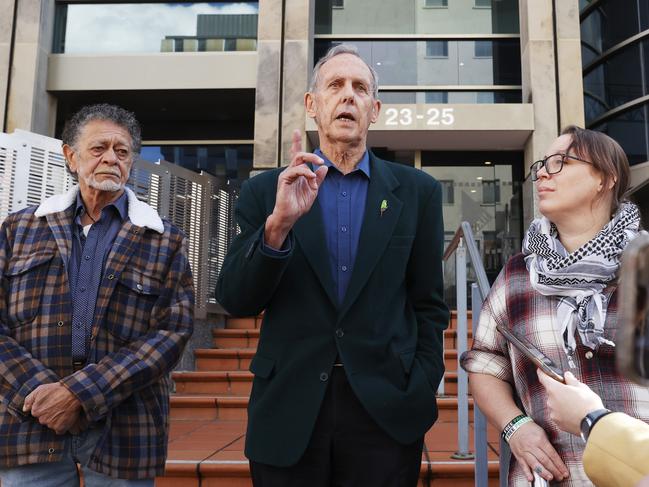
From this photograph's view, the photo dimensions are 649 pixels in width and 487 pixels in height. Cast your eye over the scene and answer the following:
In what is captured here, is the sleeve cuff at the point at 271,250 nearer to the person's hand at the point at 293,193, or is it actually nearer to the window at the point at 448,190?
the person's hand at the point at 293,193

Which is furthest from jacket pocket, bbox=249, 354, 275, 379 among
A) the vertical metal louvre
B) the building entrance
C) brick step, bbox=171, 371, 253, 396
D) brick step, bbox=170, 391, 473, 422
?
the building entrance

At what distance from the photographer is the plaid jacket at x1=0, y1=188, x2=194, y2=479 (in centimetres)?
190

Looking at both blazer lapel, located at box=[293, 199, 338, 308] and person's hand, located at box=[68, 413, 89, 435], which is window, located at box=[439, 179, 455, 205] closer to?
blazer lapel, located at box=[293, 199, 338, 308]

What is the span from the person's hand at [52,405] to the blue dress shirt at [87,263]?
15cm

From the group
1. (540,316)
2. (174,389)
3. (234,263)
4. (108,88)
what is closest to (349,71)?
(234,263)

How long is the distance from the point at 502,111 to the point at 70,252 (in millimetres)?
7988

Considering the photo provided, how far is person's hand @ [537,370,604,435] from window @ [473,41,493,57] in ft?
31.7

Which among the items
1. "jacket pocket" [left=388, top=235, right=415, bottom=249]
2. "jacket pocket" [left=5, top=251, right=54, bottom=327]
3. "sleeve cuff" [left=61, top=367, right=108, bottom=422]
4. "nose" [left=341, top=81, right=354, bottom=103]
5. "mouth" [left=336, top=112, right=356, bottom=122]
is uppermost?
"nose" [left=341, top=81, right=354, bottom=103]

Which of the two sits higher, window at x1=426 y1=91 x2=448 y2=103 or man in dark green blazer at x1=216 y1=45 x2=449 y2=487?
window at x1=426 y1=91 x2=448 y2=103

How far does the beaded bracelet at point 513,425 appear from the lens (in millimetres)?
1735

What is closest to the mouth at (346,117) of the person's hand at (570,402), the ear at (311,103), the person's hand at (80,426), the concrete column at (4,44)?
the ear at (311,103)

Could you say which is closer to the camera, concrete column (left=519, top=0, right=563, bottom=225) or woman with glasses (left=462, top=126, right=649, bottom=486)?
woman with glasses (left=462, top=126, right=649, bottom=486)

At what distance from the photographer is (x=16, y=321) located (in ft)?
6.64

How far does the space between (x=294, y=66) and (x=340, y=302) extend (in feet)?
25.6
